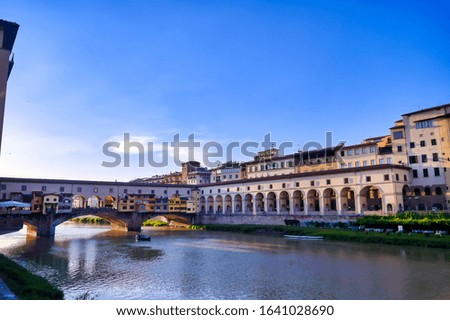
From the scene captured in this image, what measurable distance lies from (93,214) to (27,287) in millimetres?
46068

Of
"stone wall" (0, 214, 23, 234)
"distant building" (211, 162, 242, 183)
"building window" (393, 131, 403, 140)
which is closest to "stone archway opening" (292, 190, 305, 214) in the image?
"building window" (393, 131, 403, 140)

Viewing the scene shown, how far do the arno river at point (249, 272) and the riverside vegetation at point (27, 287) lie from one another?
6.49ft

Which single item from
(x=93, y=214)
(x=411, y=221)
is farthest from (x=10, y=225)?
(x=411, y=221)

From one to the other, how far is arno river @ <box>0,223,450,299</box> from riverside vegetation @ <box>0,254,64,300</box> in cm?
198

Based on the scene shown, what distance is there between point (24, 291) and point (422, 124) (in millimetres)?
49844

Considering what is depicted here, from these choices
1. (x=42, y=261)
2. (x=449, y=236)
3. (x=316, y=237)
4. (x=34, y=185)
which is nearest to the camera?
(x=42, y=261)

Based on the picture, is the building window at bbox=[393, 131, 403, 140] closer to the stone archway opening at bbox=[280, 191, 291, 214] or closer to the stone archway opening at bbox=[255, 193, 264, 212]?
the stone archway opening at bbox=[280, 191, 291, 214]

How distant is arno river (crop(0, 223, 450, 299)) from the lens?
16.8 meters

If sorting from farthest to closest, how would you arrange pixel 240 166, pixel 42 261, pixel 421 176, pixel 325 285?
pixel 240 166
pixel 421 176
pixel 42 261
pixel 325 285

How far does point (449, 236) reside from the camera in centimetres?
3231

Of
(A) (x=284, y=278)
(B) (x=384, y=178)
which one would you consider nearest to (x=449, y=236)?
(B) (x=384, y=178)

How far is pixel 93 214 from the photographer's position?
5678 centimetres

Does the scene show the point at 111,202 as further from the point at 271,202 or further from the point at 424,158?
the point at 424,158
